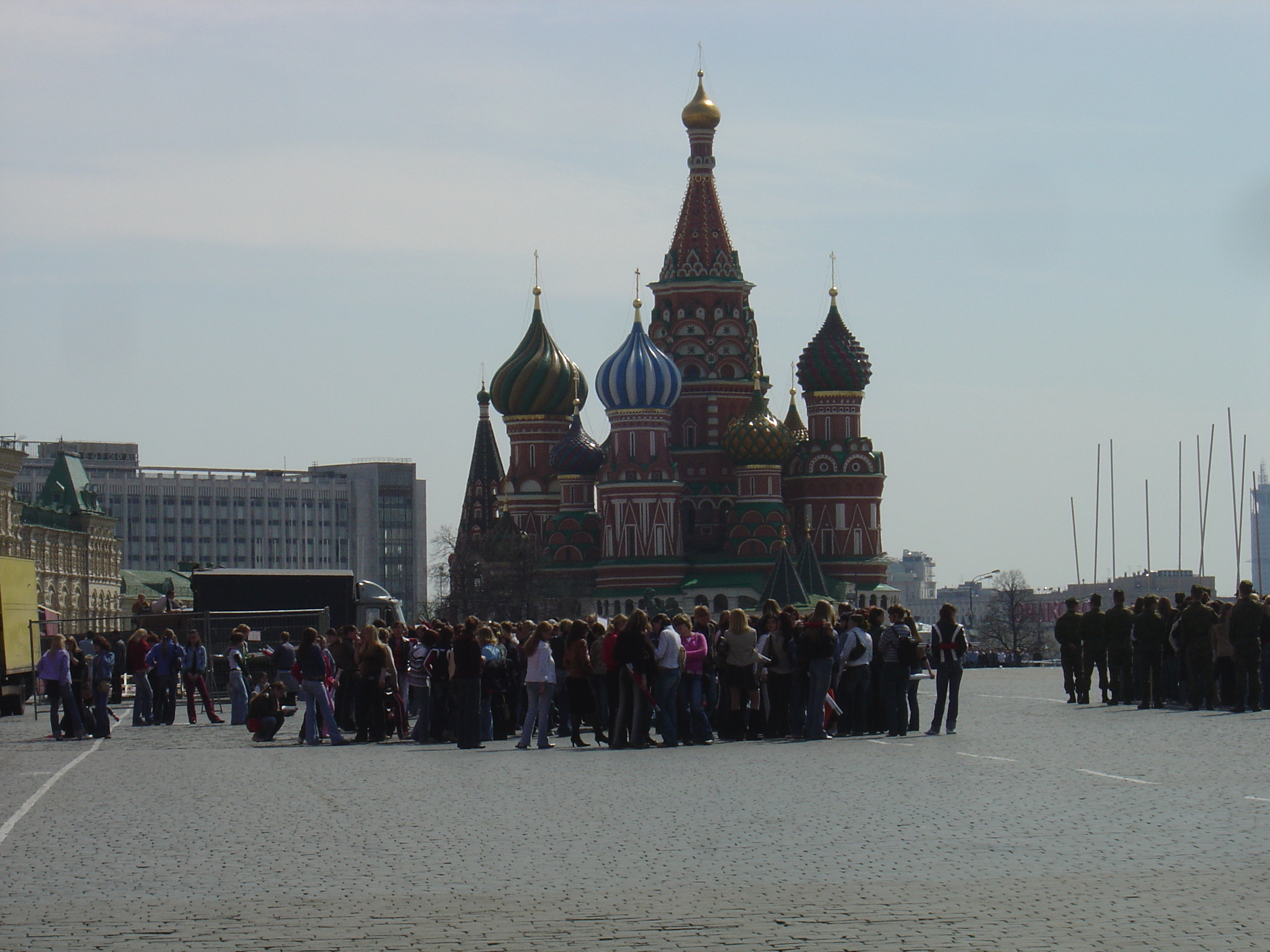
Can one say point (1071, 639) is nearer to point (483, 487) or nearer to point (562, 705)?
point (562, 705)

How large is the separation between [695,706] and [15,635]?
13.1 m

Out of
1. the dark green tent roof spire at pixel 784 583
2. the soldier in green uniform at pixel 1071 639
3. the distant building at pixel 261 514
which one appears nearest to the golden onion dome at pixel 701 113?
the dark green tent roof spire at pixel 784 583

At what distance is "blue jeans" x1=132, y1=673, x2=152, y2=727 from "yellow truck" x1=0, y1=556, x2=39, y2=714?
8.74 ft

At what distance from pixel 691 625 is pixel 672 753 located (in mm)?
2653

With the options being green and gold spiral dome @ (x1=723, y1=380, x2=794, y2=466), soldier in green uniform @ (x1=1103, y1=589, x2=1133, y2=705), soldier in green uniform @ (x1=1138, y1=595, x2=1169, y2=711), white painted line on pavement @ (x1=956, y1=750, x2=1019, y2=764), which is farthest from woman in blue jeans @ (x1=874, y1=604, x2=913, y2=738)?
green and gold spiral dome @ (x1=723, y1=380, x2=794, y2=466)

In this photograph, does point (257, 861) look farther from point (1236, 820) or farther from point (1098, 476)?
point (1098, 476)

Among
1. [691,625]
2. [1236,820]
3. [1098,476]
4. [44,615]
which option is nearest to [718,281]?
[1098,476]

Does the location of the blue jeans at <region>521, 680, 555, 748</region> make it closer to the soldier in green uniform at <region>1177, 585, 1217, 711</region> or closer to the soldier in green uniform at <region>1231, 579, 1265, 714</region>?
the soldier in green uniform at <region>1177, 585, 1217, 711</region>

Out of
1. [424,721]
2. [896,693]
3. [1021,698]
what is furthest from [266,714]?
[1021,698]

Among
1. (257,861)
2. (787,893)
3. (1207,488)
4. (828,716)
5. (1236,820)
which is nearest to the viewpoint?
(787,893)

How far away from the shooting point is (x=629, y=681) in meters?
20.6

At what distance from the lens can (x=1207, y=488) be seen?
100562mm

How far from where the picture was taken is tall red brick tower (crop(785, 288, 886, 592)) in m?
104

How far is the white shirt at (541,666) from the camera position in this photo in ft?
67.2
